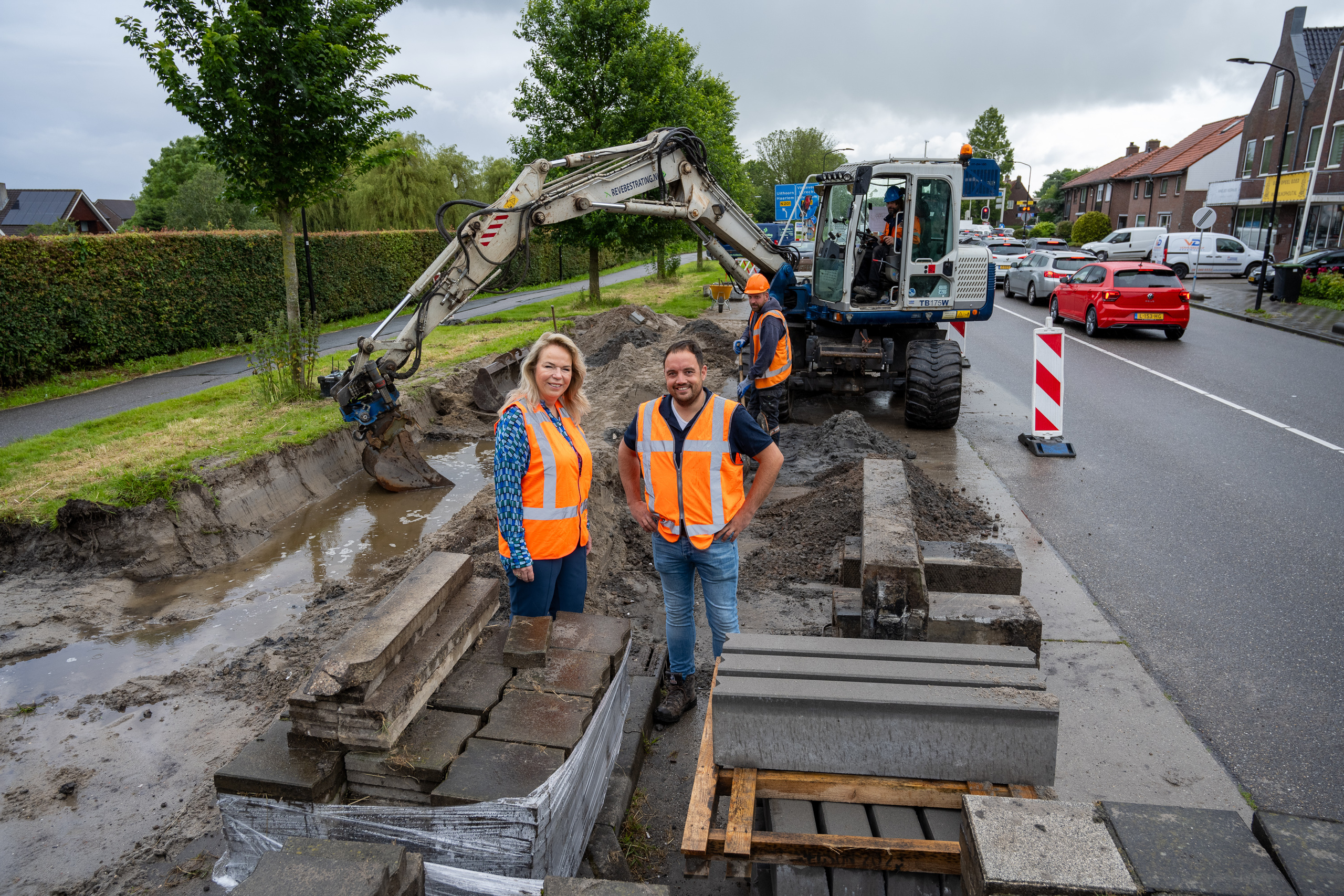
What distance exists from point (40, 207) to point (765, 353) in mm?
60263

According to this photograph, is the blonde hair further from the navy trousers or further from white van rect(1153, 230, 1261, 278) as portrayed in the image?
white van rect(1153, 230, 1261, 278)

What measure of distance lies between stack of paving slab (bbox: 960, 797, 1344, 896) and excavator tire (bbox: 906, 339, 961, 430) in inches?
313

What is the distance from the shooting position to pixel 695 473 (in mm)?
3959

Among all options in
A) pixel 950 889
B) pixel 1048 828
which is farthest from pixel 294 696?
pixel 1048 828

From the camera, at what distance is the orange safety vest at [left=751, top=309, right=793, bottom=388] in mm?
8156

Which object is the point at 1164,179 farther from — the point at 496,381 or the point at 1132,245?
the point at 496,381

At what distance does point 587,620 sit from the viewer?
13.0 feet

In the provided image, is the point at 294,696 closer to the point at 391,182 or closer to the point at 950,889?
the point at 950,889

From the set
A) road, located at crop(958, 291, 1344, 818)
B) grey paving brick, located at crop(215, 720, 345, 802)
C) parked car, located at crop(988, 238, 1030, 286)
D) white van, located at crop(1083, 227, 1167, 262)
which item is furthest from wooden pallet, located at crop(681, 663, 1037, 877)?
white van, located at crop(1083, 227, 1167, 262)

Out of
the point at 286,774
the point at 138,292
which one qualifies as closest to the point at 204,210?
the point at 138,292

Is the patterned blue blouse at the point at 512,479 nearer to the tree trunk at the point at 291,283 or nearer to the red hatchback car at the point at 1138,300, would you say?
the tree trunk at the point at 291,283

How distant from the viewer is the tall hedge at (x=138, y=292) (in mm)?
12758

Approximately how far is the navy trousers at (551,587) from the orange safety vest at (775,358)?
4.52 metres

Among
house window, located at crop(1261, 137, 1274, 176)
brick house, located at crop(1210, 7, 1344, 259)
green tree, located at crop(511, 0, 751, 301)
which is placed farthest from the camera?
house window, located at crop(1261, 137, 1274, 176)
